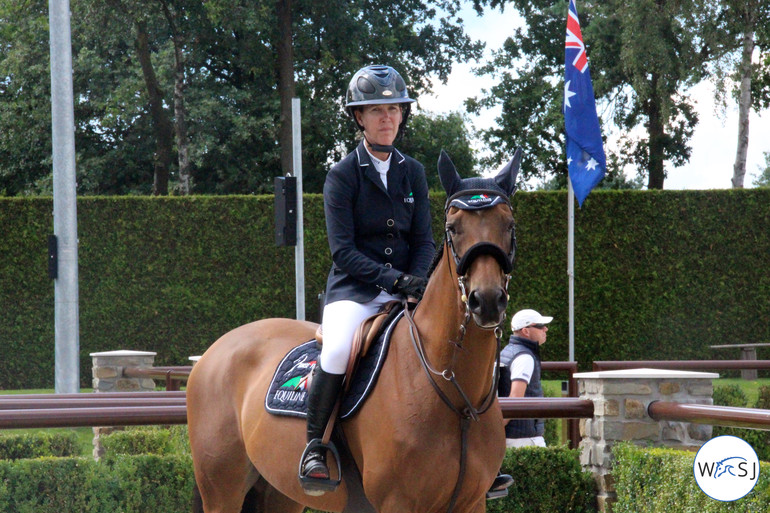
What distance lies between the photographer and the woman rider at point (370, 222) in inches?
155

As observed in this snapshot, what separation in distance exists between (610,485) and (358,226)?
150 inches

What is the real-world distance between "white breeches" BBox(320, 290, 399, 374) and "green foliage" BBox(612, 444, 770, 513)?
257cm

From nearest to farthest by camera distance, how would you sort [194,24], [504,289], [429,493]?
1. [504,289]
2. [429,493]
3. [194,24]

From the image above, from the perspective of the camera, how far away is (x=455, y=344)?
3.56 metres

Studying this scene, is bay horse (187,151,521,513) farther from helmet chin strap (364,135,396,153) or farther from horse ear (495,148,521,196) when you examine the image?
helmet chin strap (364,135,396,153)

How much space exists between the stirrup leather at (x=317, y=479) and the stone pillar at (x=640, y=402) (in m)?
3.18

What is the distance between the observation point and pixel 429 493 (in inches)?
139

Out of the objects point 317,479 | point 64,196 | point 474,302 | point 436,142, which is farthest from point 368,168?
point 436,142

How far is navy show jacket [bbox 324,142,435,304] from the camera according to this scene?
4098mm

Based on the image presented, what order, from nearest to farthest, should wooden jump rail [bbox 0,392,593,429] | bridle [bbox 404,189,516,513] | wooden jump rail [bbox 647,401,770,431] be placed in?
bridle [bbox 404,189,516,513], wooden jump rail [bbox 647,401,770,431], wooden jump rail [bbox 0,392,593,429]

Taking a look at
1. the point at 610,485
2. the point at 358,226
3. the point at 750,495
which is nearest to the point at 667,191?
the point at 610,485

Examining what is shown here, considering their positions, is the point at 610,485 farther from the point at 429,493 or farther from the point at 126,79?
the point at 126,79

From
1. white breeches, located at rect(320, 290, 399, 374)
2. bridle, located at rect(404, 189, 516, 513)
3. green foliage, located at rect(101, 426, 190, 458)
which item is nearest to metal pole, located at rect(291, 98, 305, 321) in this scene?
green foliage, located at rect(101, 426, 190, 458)

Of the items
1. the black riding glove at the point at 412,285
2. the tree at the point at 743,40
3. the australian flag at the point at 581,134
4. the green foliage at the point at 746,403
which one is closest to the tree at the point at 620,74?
the tree at the point at 743,40
